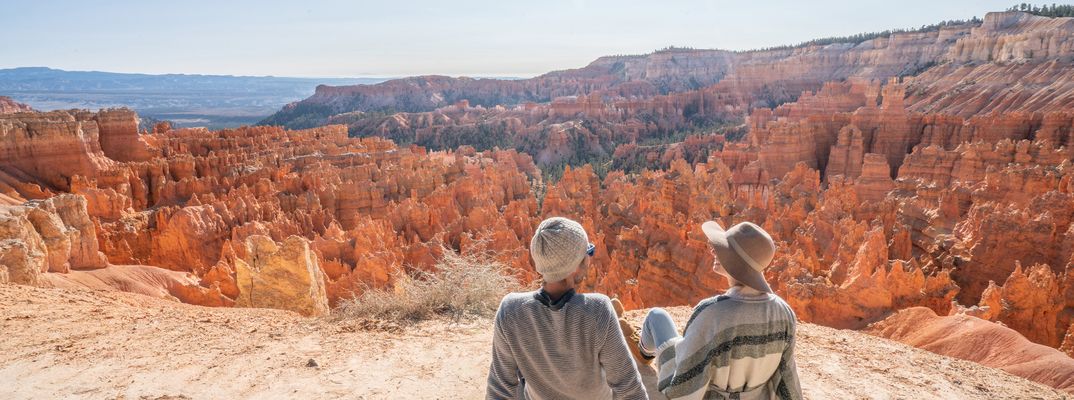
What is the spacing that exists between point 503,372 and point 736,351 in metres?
0.95

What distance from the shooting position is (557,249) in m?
2.05

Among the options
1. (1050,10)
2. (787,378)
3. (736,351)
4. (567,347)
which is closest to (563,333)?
(567,347)

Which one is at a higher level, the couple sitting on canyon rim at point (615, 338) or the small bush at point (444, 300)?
the couple sitting on canyon rim at point (615, 338)

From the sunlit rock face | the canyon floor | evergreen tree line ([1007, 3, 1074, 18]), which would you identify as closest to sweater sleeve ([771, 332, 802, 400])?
the canyon floor

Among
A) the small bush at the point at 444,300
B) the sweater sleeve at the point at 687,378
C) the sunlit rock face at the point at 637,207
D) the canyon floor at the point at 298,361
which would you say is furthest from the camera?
the sunlit rock face at the point at 637,207

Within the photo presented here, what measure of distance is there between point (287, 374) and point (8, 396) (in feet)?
5.56

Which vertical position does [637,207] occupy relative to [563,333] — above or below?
below

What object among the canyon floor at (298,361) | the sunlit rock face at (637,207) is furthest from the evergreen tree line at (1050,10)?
the canyon floor at (298,361)

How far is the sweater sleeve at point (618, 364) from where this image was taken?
2150 mm

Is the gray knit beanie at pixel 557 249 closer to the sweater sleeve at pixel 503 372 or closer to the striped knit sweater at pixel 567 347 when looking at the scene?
the striped knit sweater at pixel 567 347

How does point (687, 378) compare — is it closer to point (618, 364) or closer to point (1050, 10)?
point (618, 364)

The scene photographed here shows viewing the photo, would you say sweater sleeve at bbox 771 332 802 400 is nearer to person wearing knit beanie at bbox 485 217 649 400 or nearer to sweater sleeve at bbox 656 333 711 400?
sweater sleeve at bbox 656 333 711 400

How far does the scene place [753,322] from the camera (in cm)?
225

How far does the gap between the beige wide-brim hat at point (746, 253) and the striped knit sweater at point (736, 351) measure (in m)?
0.08
